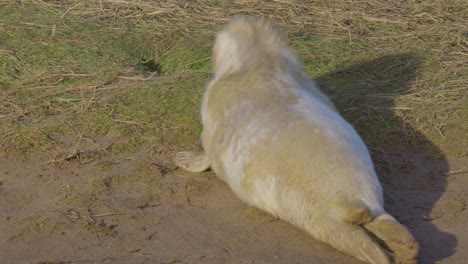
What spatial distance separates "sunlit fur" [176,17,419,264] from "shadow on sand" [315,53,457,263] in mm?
449

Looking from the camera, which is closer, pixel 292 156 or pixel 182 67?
pixel 292 156

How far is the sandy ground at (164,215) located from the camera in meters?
5.18

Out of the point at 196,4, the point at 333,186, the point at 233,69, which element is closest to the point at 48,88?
the point at 233,69

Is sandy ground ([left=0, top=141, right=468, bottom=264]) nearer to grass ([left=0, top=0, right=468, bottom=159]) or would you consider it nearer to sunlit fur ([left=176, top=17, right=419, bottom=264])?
sunlit fur ([left=176, top=17, right=419, bottom=264])

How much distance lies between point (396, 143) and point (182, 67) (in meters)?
2.16

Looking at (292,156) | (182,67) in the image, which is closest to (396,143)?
(292,156)

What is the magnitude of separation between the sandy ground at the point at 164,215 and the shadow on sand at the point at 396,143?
0.01 m

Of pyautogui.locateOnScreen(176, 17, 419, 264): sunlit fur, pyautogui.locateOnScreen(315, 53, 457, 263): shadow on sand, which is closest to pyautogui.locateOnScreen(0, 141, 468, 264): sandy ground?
pyautogui.locateOnScreen(315, 53, 457, 263): shadow on sand

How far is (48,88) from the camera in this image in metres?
7.48

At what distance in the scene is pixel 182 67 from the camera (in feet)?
26.8

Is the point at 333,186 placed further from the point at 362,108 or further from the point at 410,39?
the point at 410,39

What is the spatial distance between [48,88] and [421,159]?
2.91m

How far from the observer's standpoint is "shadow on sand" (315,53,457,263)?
5645 mm

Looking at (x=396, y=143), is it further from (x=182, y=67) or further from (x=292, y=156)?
(x=182, y=67)
